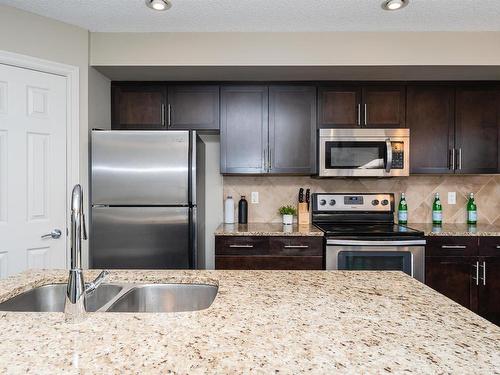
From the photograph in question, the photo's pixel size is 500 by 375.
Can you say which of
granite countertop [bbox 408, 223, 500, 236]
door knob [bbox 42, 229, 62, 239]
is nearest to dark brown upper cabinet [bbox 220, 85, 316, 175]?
granite countertop [bbox 408, 223, 500, 236]

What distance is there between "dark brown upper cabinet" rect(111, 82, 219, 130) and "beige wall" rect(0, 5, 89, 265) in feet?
1.29

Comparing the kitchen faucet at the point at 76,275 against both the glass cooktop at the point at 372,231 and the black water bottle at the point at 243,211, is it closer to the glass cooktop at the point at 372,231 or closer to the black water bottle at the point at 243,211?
the glass cooktop at the point at 372,231

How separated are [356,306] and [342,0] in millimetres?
1907

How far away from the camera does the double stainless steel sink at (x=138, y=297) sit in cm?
127

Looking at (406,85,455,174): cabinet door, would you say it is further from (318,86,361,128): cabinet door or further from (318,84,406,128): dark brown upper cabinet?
(318,86,361,128): cabinet door

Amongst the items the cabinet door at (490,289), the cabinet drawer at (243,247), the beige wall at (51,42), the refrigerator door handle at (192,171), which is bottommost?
the cabinet door at (490,289)

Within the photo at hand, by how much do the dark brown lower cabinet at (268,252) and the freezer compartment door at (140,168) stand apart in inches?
20.1

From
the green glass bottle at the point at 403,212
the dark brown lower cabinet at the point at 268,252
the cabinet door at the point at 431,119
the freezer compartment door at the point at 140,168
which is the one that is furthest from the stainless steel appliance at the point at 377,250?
the freezer compartment door at the point at 140,168

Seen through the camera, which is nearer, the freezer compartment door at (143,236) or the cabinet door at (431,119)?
the freezer compartment door at (143,236)

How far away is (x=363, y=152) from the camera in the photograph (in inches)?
114

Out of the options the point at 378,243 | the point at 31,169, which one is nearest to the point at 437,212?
the point at 378,243

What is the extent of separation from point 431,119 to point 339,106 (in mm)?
787

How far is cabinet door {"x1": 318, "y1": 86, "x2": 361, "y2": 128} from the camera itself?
115 inches

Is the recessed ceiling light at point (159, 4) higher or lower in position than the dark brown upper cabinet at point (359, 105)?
higher
